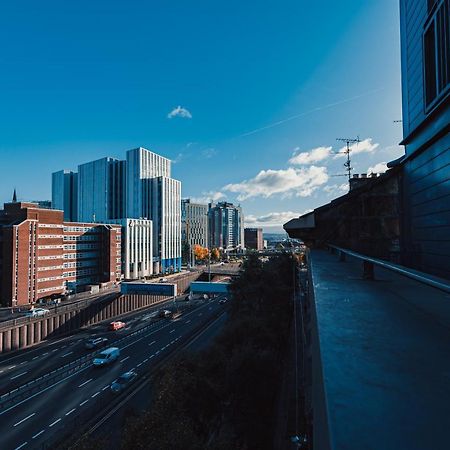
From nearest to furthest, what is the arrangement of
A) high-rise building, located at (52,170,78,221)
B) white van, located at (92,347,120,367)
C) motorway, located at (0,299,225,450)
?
motorway, located at (0,299,225,450) → white van, located at (92,347,120,367) → high-rise building, located at (52,170,78,221)

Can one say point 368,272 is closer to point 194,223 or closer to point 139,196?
point 139,196

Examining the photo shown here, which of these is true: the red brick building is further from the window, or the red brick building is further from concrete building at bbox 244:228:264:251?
concrete building at bbox 244:228:264:251

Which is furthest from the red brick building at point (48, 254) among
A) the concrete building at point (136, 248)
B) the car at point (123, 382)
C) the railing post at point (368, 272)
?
the railing post at point (368, 272)

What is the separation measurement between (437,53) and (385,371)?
1017 centimetres

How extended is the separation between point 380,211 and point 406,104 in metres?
5.20

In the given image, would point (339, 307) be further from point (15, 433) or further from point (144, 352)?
point (144, 352)

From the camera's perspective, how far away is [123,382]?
18484mm

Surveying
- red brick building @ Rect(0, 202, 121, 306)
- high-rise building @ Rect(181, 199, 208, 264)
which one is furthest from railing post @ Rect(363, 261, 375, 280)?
high-rise building @ Rect(181, 199, 208, 264)

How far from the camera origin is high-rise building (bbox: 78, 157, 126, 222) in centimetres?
7531

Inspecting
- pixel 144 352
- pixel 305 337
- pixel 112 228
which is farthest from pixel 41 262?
pixel 305 337

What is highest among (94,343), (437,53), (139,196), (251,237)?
(139,196)

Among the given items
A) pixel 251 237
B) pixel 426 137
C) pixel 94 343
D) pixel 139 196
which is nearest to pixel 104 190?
pixel 139 196

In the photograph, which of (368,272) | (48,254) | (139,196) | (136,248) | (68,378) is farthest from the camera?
(139,196)

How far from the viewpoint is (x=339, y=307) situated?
3164mm
